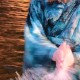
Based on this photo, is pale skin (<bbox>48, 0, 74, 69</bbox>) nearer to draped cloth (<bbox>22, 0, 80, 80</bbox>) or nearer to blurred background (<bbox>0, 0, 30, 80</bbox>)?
draped cloth (<bbox>22, 0, 80, 80</bbox>)

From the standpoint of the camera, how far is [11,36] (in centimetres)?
209

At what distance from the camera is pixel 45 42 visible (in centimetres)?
188

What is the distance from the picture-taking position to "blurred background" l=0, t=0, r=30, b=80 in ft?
6.68

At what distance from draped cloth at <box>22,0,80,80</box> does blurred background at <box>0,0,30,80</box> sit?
12 centimetres

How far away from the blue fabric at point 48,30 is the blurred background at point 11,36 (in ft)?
Answer: 0.39

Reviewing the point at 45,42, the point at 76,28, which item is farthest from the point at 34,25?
the point at 76,28

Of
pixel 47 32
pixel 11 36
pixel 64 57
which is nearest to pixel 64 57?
pixel 64 57

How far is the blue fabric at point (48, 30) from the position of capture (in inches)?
70.7

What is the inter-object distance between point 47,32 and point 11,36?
33 cm

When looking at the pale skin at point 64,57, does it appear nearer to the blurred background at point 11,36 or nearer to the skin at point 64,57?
the skin at point 64,57

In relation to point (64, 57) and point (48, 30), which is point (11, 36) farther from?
point (64, 57)

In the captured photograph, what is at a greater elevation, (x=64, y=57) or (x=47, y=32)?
(x=47, y=32)

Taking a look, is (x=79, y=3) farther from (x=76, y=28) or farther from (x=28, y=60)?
(x=28, y=60)

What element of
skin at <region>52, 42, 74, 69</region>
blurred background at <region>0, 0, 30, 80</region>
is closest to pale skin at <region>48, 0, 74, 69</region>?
skin at <region>52, 42, 74, 69</region>
